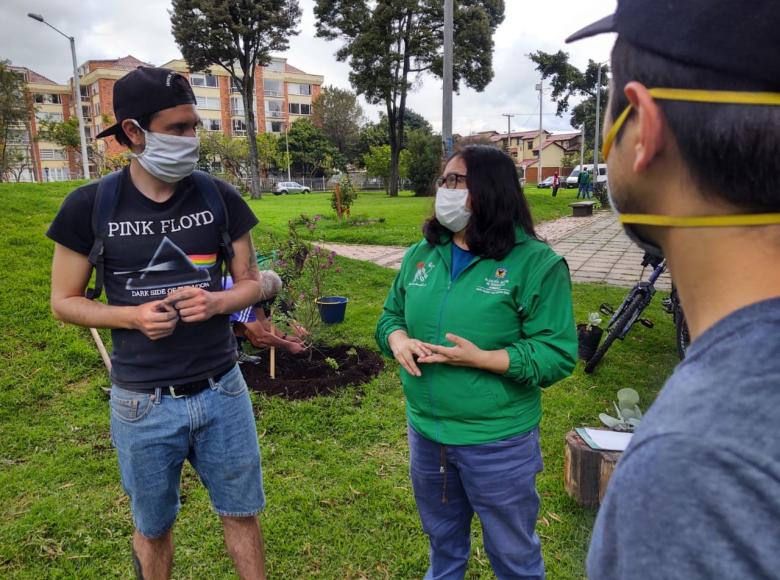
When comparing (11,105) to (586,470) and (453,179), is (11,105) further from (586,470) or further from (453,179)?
(586,470)

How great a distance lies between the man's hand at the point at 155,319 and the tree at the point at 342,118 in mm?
57841

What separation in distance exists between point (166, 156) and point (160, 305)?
577 millimetres

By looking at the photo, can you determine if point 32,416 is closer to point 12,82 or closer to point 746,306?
point 746,306

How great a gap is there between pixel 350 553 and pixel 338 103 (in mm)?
59671

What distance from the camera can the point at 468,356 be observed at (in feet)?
6.15

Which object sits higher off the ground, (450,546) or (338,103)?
(338,103)

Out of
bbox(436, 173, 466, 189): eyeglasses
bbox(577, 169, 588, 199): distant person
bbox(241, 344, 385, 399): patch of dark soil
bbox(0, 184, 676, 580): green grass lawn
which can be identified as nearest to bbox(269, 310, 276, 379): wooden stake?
bbox(241, 344, 385, 399): patch of dark soil

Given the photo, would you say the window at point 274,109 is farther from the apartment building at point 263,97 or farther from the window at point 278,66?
the window at point 278,66

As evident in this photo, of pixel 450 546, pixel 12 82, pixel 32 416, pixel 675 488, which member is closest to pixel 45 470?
pixel 32 416

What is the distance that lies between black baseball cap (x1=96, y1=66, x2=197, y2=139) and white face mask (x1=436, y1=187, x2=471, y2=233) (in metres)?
1.09

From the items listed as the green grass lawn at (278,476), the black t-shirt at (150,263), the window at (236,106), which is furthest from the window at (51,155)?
the black t-shirt at (150,263)

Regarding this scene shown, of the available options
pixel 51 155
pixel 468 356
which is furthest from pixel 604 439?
pixel 51 155

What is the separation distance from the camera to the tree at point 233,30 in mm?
29891

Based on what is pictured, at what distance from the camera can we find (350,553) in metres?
2.84
